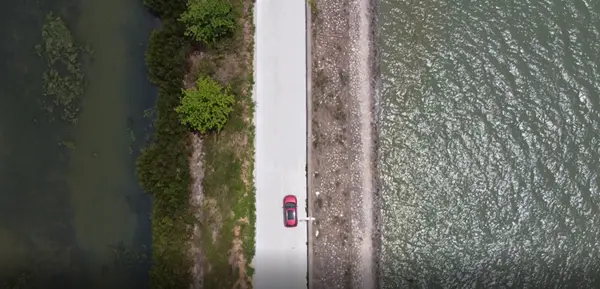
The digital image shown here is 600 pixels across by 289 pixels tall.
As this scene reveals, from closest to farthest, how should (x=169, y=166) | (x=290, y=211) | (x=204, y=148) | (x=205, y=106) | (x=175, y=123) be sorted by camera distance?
1. (x=205, y=106)
2. (x=290, y=211)
3. (x=169, y=166)
4. (x=175, y=123)
5. (x=204, y=148)

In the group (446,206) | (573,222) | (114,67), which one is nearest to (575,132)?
(573,222)

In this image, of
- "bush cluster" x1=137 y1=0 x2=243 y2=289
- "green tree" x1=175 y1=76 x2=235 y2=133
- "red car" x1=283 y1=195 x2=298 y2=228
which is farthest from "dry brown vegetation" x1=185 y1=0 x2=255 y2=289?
"red car" x1=283 y1=195 x2=298 y2=228

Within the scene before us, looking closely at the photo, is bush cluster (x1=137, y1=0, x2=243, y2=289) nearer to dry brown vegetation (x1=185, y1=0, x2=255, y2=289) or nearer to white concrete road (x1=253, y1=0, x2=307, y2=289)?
dry brown vegetation (x1=185, y1=0, x2=255, y2=289)

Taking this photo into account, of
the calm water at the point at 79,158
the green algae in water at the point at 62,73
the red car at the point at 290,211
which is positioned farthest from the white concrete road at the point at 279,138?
the green algae in water at the point at 62,73

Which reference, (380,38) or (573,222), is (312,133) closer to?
(380,38)

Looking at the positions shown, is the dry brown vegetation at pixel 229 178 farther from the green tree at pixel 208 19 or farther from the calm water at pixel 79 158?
the calm water at pixel 79 158

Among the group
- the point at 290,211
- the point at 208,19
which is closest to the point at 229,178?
the point at 290,211

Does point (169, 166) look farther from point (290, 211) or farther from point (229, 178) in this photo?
point (290, 211)
